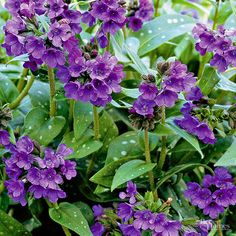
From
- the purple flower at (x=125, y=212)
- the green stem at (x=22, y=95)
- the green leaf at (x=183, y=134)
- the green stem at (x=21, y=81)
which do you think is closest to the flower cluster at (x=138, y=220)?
the purple flower at (x=125, y=212)

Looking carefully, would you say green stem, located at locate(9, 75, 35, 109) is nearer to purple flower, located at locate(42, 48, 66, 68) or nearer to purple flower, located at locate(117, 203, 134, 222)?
purple flower, located at locate(42, 48, 66, 68)

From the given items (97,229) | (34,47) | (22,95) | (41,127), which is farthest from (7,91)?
(97,229)

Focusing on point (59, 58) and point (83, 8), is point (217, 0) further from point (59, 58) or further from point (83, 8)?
point (59, 58)

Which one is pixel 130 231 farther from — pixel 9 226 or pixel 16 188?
pixel 9 226

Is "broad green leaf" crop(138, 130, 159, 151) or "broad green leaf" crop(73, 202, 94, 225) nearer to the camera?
"broad green leaf" crop(138, 130, 159, 151)

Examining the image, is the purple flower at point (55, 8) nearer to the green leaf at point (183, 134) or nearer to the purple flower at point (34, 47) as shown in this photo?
the purple flower at point (34, 47)

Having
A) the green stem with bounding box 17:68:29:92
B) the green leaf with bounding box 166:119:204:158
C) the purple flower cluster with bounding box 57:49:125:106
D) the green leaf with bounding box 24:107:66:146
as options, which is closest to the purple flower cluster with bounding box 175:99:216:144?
the green leaf with bounding box 166:119:204:158

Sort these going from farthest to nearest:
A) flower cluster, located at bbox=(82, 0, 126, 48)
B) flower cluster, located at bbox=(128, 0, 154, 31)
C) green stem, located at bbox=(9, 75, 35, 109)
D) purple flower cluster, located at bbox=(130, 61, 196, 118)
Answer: flower cluster, located at bbox=(128, 0, 154, 31), green stem, located at bbox=(9, 75, 35, 109), flower cluster, located at bbox=(82, 0, 126, 48), purple flower cluster, located at bbox=(130, 61, 196, 118)
